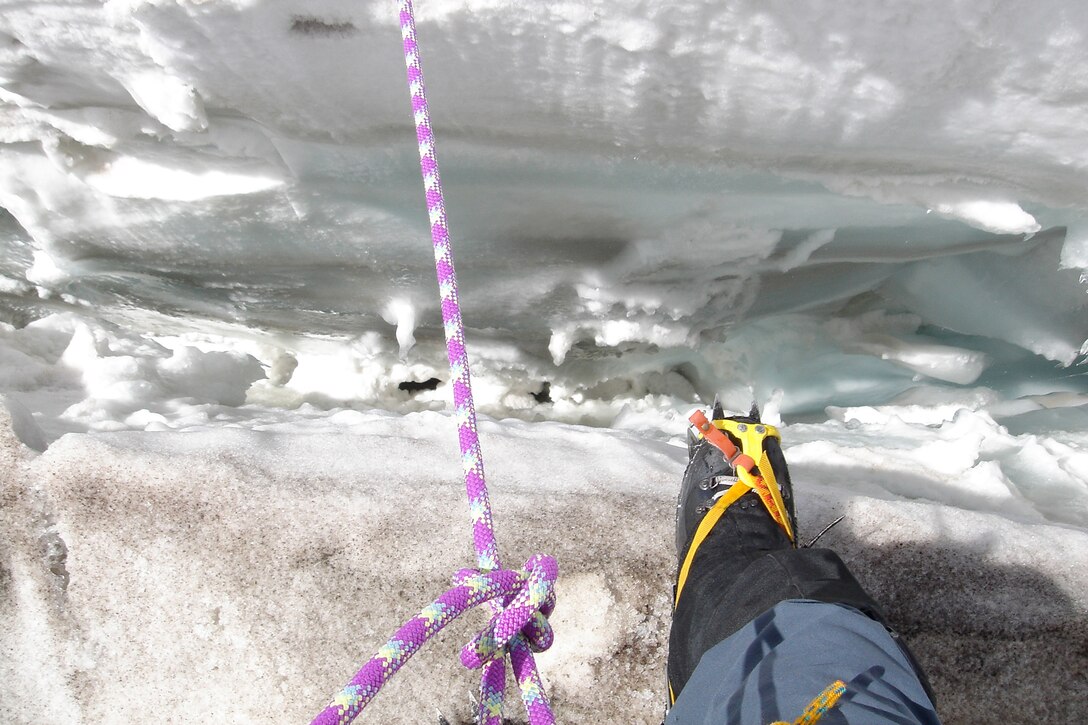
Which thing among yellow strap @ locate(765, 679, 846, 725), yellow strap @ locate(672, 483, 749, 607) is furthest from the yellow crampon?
yellow strap @ locate(765, 679, 846, 725)

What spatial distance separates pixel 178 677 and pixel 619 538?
2.18 ft

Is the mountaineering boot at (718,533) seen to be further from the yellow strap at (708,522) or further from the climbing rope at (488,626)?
the climbing rope at (488,626)

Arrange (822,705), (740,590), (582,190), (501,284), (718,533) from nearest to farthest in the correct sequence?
1. (822,705)
2. (740,590)
3. (718,533)
4. (582,190)
5. (501,284)

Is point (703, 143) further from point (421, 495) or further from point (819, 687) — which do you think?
point (819, 687)

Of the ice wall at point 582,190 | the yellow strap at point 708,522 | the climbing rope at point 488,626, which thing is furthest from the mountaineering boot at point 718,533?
the ice wall at point 582,190

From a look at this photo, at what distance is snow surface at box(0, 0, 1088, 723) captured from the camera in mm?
923

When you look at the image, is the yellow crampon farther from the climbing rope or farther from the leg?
the climbing rope

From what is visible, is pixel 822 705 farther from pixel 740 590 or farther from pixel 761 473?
pixel 761 473

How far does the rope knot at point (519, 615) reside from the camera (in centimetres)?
63

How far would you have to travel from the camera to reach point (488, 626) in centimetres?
63

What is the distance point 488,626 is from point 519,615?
0.03 metres

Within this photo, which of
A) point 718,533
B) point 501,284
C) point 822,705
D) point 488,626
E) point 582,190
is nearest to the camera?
point 822,705

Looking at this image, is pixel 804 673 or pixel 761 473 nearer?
pixel 804 673

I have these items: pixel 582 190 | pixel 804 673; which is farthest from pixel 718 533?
pixel 582 190
